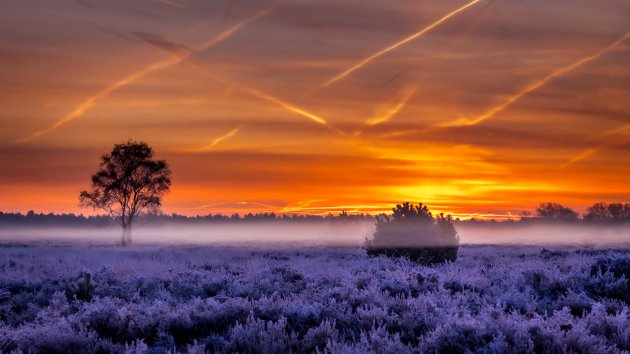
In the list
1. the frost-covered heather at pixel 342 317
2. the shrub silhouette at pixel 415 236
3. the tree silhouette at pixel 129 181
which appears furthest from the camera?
the tree silhouette at pixel 129 181

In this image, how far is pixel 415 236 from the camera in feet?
80.3

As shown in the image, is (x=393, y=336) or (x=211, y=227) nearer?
(x=393, y=336)

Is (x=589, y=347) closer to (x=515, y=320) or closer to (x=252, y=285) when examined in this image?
(x=515, y=320)

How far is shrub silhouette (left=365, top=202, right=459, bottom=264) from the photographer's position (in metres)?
24.3

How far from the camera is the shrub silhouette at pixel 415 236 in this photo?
2433 cm

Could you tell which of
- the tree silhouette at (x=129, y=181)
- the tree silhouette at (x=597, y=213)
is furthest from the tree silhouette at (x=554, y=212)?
the tree silhouette at (x=129, y=181)

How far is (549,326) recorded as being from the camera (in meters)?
7.52

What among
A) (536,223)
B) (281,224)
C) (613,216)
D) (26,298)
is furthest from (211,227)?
(26,298)

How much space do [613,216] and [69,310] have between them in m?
129

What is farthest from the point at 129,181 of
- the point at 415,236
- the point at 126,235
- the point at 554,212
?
the point at 554,212

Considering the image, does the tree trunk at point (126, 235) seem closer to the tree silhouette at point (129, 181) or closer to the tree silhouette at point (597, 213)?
the tree silhouette at point (129, 181)

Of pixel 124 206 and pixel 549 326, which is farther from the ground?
pixel 124 206

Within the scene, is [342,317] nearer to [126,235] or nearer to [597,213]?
[126,235]

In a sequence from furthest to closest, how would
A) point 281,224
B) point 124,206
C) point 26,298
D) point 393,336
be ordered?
point 281,224 < point 124,206 < point 26,298 < point 393,336
